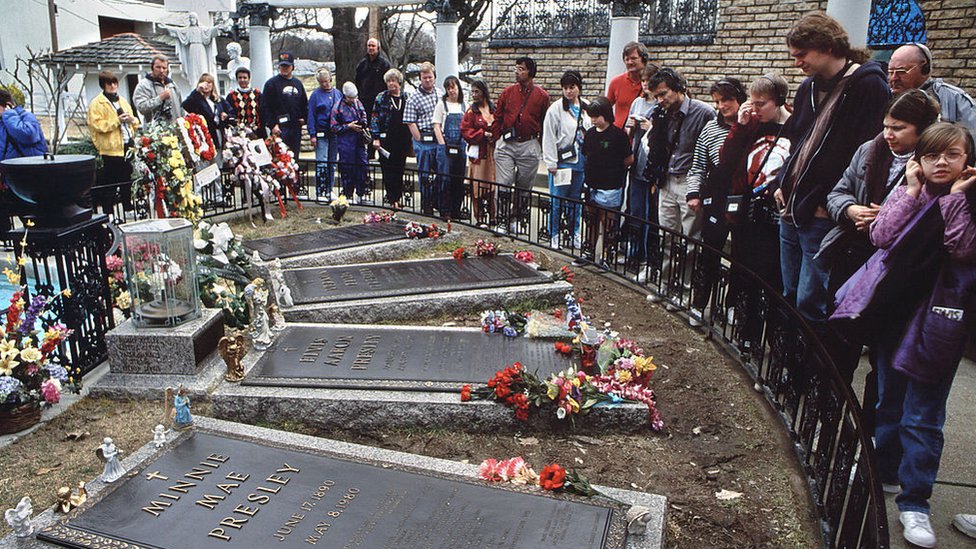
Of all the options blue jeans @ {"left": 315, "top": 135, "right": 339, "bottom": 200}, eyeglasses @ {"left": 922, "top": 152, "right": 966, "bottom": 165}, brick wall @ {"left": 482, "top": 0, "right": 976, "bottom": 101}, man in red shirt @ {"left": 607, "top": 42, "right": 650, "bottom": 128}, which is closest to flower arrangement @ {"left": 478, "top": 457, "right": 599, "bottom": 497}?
eyeglasses @ {"left": 922, "top": 152, "right": 966, "bottom": 165}

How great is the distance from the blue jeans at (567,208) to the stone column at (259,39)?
7.29 meters

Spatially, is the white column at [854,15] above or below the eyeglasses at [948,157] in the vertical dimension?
above

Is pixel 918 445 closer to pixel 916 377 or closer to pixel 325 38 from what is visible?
pixel 916 377

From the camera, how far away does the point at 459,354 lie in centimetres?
479

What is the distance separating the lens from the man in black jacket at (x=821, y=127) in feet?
13.9

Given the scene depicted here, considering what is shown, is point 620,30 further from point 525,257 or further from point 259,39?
point 259,39

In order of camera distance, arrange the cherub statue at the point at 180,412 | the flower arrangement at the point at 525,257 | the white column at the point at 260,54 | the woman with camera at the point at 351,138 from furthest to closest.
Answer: the white column at the point at 260,54 → the woman with camera at the point at 351,138 → the flower arrangement at the point at 525,257 → the cherub statue at the point at 180,412

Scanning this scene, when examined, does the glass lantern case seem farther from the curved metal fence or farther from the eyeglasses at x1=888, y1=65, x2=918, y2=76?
the eyeglasses at x1=888, y1=65, x2=918, y2=76

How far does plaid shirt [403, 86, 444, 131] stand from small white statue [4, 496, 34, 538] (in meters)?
7.20

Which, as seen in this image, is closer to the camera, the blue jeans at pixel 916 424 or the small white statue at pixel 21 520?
the small white statue at pixel 21 520

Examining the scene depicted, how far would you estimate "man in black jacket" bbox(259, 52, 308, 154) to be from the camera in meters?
10.4

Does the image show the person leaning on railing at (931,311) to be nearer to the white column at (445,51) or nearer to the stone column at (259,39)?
→ the white column at (445,51)

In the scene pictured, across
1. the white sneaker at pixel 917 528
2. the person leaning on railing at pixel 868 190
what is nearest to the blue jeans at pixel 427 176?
the person leaning on railing at pixel 868 190

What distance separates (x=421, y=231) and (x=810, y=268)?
4.56 m
